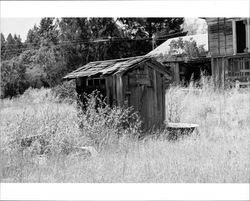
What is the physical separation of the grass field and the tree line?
6059mm

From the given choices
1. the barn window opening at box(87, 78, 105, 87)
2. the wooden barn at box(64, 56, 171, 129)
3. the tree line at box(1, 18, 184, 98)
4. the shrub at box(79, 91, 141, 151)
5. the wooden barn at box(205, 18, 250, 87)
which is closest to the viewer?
the shrub at box(79, 91, 141, 151)

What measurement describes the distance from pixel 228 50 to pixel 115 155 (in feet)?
49.5

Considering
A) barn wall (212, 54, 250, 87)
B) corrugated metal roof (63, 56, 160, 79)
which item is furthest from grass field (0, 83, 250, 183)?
barn wall (212, 54, 250, 87)

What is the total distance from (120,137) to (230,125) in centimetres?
362

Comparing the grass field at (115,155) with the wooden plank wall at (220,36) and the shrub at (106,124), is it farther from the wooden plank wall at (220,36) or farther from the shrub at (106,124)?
the wooden plank wall at (220,36)

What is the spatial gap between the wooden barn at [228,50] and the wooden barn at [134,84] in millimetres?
11438

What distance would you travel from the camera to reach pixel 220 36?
2036 centimetres

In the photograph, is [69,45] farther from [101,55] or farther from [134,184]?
[134,184]

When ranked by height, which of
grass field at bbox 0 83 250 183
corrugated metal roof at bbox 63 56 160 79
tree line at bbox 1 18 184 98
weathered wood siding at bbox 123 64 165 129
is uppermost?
tree line at bbox 1 18 184 98

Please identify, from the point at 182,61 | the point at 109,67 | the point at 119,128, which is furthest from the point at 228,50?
the point at 119,128

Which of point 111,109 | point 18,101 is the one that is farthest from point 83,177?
point 18,101

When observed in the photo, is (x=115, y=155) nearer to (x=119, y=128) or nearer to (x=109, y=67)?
(x=119, y=128)

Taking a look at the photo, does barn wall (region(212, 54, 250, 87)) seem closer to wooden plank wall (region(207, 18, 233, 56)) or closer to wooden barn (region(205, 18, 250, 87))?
wooden barn (region(205, 18, 250, 87))

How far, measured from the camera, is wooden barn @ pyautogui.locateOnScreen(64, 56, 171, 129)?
27.6ft
